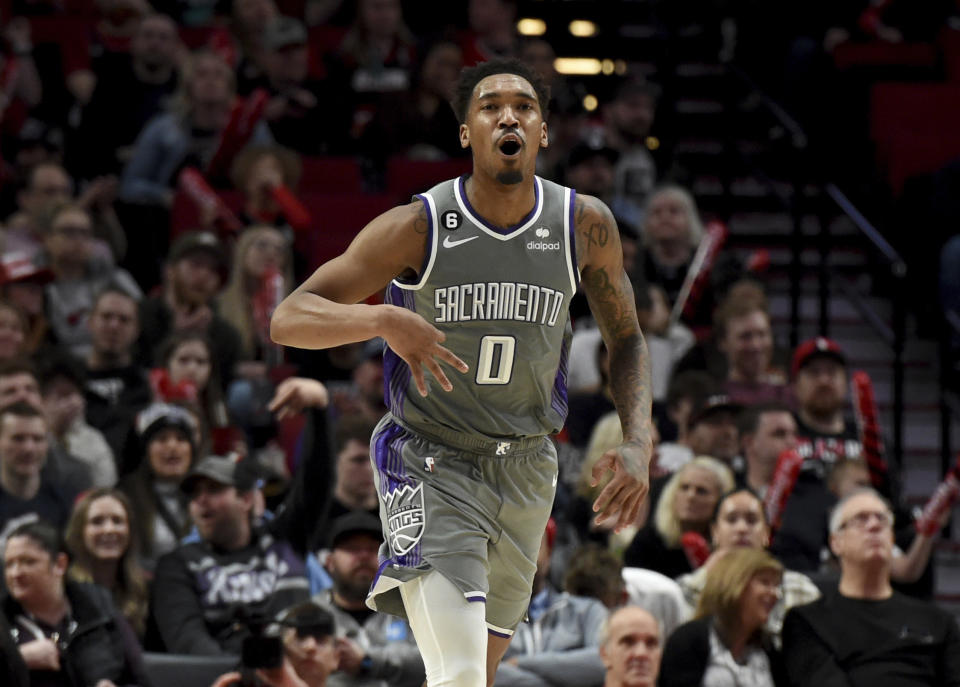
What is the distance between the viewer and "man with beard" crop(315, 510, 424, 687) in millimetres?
6676

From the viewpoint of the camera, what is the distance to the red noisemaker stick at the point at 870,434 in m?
8.09

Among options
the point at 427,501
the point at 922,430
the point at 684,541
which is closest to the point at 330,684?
the point at 684,541

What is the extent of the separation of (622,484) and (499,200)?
2.80ft

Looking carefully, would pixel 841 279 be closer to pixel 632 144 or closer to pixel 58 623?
pixel 632 144

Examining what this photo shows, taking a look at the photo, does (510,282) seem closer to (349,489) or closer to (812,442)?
(349,489)

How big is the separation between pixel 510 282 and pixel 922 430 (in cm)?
695

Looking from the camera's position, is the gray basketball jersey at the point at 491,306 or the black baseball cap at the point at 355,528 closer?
the gray basketball jersey at the point at 491,306

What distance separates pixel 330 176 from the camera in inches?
435

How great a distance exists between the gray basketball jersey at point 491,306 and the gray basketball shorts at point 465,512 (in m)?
0.08

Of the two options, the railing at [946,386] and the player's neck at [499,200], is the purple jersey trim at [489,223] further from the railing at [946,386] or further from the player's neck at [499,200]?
the railing at [946,386]

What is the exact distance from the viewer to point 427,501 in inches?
174

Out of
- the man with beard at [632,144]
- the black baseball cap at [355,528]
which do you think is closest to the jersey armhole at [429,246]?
the black baseball cap at [355,528]

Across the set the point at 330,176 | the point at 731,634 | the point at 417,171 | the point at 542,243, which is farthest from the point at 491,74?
the point at 330,176

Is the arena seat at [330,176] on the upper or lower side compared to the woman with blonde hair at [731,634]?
upper
